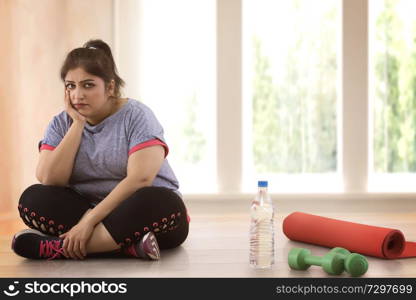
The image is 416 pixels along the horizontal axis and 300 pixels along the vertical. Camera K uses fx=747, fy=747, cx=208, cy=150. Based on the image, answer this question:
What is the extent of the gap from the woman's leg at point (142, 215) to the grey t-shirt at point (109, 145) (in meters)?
0.17

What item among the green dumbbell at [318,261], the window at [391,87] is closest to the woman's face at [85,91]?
A: the green dumbbell at [318,261]

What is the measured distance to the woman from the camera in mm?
2561

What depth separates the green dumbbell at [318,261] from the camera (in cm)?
232

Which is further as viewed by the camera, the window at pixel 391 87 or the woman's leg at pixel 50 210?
the window at pixel 391 87

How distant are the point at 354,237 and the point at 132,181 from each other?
819mm

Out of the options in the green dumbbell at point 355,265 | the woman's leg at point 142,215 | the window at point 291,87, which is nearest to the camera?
the green dumbbell at point 355,265

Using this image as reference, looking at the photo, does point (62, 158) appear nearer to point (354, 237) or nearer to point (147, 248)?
point (147, 248)

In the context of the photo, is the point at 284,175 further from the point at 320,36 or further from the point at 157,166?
the point at 157,166

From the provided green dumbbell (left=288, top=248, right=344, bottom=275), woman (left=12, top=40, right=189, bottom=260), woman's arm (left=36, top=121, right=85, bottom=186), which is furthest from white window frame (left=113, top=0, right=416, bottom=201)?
green dumbbell (left=288, top=248, right=344, bottom=275)

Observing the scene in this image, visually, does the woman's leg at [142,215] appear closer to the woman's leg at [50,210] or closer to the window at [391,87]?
the woman's leg at [50,210]

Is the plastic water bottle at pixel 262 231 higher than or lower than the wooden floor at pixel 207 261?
higher

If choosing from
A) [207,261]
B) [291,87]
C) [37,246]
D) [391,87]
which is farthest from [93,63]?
[391,87]

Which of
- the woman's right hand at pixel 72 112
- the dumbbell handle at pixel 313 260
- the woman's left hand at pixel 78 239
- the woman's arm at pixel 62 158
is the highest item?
the woman's right hand at pixel 72 112

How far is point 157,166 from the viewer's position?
2.62m
